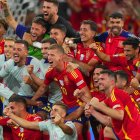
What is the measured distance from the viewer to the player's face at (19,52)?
15.6 m

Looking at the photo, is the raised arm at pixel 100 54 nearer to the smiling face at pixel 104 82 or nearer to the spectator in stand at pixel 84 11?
the smiling face at pixel 104 82

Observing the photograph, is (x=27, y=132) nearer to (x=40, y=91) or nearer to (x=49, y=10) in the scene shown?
(x=40, y=91)

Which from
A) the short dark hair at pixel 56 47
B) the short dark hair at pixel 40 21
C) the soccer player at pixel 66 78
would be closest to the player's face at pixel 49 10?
the short dark hair at pixel 40 21

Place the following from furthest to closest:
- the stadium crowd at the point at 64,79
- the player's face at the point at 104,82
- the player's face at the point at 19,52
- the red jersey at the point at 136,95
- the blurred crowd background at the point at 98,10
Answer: the blurred crowd background at the point at 98,10
the player's face at the point at 19,52
the red jersey at the point at 136,95
the stadium crowd at the point at 64,79
the player's face at the point at 104,82

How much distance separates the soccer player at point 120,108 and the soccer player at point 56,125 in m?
0.76

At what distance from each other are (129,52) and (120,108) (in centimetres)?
218

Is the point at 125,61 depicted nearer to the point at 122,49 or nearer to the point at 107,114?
the point at 122,49

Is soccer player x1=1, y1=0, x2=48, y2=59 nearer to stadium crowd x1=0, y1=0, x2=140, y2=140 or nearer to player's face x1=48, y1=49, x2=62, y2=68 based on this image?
stadium crowd x1=0, y1=0, x2=140, y2=140

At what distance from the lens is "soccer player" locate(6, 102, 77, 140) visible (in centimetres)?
1424

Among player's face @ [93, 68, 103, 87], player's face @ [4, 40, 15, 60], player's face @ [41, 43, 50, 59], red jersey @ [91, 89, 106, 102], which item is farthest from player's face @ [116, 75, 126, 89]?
player's face @ [4, 40, 15, 60]

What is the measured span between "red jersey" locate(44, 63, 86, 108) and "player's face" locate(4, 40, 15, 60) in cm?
129

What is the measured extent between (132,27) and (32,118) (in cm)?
930

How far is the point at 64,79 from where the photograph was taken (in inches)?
594

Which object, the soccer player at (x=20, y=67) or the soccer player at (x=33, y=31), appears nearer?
the soccer player at (x=20, y=67)
